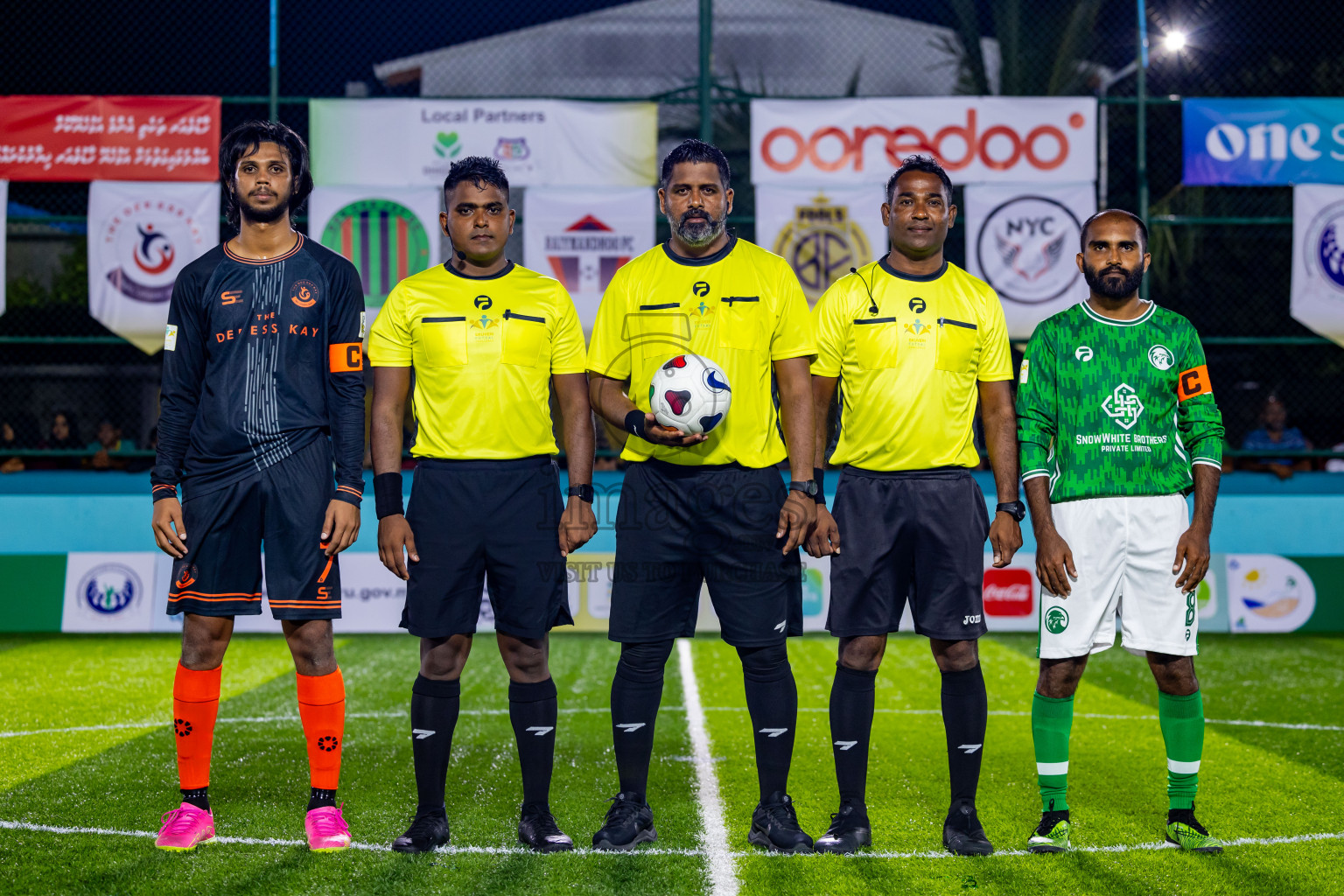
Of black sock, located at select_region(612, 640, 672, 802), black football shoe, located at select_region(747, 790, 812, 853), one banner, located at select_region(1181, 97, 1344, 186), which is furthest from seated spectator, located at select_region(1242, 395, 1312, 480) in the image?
black sock, located at select_region(612, 640, 672, 802)

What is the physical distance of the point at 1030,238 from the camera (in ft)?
32.2

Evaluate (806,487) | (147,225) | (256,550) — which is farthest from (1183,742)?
(147,225)

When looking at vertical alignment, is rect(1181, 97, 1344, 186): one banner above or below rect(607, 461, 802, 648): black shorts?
above

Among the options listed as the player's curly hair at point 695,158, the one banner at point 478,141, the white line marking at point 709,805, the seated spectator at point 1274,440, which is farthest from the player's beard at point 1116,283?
the seated spectator at point 1274,440

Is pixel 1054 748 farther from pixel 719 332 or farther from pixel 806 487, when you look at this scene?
pixel 719 332

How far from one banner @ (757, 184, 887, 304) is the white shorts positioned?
6112 mm

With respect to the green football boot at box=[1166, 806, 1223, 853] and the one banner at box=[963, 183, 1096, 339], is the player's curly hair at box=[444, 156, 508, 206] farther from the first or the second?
the one banner at box=[963, 183, 1096, 339]

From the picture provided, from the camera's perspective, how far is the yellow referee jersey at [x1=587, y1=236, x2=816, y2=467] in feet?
12.4

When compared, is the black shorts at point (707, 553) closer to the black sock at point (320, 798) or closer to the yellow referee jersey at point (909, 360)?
the yellow referee jersey at point (909, 360)

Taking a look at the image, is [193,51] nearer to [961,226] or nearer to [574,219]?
[574,219]

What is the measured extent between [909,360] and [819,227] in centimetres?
615

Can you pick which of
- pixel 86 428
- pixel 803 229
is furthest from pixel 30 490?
pixel 803 229

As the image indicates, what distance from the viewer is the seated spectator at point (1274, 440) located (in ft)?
34.0

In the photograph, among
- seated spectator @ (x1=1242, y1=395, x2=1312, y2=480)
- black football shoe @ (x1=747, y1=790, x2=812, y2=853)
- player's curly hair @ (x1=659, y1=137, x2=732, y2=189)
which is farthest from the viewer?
seated spectator @ (x1=1242, y1=395, x2=1312, y2=480)
